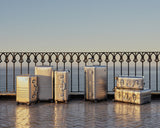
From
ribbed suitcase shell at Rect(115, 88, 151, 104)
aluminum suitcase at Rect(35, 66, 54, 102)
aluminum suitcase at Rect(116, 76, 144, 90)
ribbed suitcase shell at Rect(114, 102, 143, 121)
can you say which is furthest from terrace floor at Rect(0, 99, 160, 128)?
aluminum suitcase at Rect(116, 76, 144, 90)

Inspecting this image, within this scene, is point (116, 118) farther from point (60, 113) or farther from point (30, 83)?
point (30, 83)

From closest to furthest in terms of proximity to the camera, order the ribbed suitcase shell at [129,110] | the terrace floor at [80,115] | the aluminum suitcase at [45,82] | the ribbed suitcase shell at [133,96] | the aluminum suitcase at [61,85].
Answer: the terrace floor at [80,115] → the ribbed suitcase shell at [129,110] → the ribbed suitcase shell at [133,96] → the aluminum suitcase at [61,85] → the aluminum suitcase at [45,82]

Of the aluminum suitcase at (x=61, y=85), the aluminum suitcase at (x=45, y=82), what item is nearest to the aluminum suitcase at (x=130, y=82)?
the aluminum suitcase at (x=61, y=85)

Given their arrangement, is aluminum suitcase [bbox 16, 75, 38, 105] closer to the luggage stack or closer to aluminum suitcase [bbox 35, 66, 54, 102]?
aluminum suitcase [bbox 35, 66, 54, 102]

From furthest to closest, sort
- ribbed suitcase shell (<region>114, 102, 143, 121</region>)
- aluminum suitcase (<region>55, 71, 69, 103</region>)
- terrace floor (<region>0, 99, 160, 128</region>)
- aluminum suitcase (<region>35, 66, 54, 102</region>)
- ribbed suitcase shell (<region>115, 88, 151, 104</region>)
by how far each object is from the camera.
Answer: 1. aluminum suitcase (<region>35, 66, 54, 102</region>)
2. aluminum suitcase (<region>55, 71, 69, 103</region>)
3. ribbed suitcase shell (<region>115, 88, 151, 104</region>)
4. ribbed suitcase shell (<region>114, 102, 143, 121</region>)
5. terrace floor (<region>0, 99, 160, 128</region>)

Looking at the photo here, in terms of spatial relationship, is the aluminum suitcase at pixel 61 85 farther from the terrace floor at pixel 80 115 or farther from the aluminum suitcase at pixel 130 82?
the aluminum suitcase at pixel 130 82

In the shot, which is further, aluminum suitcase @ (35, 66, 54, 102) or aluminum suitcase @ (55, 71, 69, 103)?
aluminum suitcase @ (35, 66, 54, 102)

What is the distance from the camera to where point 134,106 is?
727 centimetres

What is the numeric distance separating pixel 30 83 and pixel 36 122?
2.49 metres

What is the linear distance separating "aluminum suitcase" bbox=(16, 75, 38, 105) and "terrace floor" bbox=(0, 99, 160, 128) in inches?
9.7

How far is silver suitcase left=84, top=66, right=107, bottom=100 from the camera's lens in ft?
26.2

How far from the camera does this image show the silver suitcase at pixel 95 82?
798cm

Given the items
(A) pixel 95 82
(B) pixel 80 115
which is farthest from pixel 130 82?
(B) pixel 80 115

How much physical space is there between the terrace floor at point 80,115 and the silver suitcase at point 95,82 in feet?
0.91
